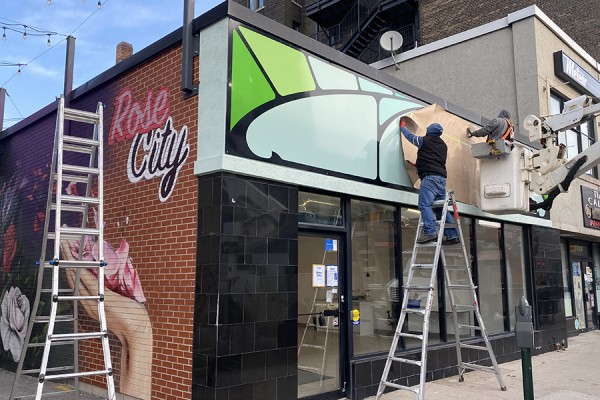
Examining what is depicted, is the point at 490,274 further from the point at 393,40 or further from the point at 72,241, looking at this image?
the point at 72,241

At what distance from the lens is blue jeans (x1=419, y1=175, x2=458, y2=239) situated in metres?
6.95

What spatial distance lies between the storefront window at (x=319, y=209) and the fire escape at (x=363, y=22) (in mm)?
13560

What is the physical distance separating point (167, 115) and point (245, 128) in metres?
1.30

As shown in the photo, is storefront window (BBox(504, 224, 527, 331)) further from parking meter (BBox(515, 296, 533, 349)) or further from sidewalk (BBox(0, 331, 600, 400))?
parking meter (BBox(515, 296, 533, 349))

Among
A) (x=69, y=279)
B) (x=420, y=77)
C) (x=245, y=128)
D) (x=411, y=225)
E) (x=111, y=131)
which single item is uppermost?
(x=420, y=77)

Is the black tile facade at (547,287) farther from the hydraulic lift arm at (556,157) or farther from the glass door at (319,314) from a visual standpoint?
the glass door at (319,314)

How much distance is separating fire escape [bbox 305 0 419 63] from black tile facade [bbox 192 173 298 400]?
14778mm

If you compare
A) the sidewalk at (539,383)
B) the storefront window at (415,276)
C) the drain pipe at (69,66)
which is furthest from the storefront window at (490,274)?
the drain pipe at (69,66)

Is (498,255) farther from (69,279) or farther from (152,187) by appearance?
(69,279)

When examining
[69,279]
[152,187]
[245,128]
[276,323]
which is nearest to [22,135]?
[69,279]

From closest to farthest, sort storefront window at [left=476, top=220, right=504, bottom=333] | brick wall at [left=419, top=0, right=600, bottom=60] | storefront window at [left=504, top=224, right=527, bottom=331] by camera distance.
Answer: storefront window at [left=476, top=220, right=504, bottom=333], storefront window at [left=504, top=224, right=527, bottom=331], brick wall at [left=419, top=0, right=600, bottom=60]

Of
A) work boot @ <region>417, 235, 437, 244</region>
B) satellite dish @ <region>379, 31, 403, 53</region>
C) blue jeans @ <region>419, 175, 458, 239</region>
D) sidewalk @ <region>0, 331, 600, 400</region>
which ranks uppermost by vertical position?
satellite dish @ <region>379, 31, 403, 53</region>

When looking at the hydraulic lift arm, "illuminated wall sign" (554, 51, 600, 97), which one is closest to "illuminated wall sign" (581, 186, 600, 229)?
"illuminated wall sign" (554, 51, 600, 97)

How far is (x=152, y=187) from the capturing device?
6.55 meters
